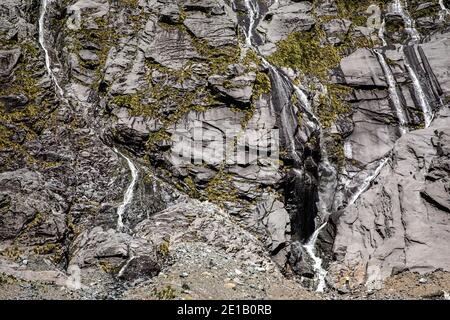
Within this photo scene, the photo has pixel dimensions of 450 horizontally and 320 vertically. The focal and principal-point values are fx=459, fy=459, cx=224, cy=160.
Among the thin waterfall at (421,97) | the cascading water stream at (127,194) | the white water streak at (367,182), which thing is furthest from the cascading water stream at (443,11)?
the cascading water stream at (127,194)

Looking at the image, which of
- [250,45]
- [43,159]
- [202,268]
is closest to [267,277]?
[202,268]

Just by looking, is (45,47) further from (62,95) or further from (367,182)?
(367,182)

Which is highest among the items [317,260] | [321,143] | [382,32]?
[382,32]

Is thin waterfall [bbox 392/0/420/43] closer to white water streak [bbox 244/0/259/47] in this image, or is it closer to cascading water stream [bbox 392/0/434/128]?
cascading water stream [bbox 392/0/434/128]

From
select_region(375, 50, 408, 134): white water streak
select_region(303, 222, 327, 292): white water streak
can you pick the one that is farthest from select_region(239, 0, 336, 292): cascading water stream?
select_region(375, 50, 408, 134): white water streak

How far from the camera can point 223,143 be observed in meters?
23.2

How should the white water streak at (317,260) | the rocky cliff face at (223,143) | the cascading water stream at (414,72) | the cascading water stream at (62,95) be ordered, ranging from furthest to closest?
the cascading water stream at (414,72) < the cascading water stream at (62,95) < the white water streak at (317,260) < the rocky cliff face at (223,143)

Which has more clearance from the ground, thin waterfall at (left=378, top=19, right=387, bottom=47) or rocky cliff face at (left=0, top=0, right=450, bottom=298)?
thin waterfall at (left=378, top=19, right=387, bottom=47)

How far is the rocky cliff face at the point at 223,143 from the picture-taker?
62.4 ft

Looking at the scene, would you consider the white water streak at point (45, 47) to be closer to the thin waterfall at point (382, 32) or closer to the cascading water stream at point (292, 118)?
the cascading water stream at point (292, 118)

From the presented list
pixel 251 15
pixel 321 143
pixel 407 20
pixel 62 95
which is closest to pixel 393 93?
pixel 321 143

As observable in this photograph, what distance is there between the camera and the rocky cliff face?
19.0 metres
